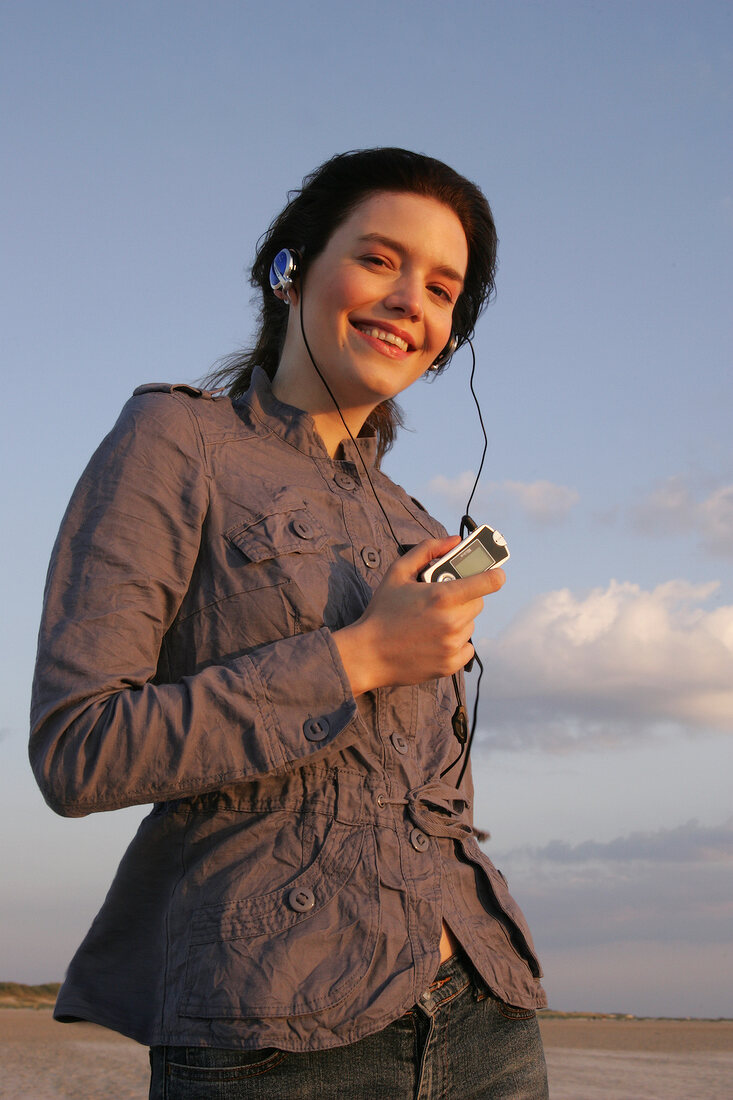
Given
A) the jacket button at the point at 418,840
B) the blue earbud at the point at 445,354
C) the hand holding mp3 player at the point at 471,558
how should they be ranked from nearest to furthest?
the jacket button at the point at 418,840, the hand holding mp3 player at the point at 471,558, the blue earbud at the point at 445,354

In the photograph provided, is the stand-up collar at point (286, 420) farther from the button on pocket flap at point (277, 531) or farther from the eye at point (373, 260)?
the eye at point (373, 260)

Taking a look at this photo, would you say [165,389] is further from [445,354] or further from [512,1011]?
[512,1011]

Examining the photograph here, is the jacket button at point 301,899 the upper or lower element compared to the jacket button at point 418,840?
lower

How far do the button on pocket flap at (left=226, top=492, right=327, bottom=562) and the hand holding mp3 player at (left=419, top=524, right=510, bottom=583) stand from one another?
29 centimetres

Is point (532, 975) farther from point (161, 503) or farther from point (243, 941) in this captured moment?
point (161, 503)

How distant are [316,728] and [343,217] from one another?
1444mm

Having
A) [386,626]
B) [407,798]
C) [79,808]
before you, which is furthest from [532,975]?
[79,808]

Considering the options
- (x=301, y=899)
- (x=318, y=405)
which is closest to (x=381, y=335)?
(x=318, y=405)

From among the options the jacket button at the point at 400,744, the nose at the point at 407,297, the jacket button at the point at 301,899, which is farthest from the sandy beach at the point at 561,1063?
the nose at the point at 407,297

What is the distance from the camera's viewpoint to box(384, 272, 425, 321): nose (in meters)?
2.56

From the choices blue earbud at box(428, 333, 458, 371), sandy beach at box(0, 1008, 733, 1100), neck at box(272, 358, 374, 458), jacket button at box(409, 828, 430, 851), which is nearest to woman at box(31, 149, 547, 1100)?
jacket button at box(409, 828, 430, 851)

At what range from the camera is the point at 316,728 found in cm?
194

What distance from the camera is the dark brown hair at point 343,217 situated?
8.95ft

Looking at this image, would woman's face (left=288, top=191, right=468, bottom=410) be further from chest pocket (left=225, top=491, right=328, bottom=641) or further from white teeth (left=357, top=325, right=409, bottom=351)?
chest pocket (left=225, top=491, right=328, bottom=641)
